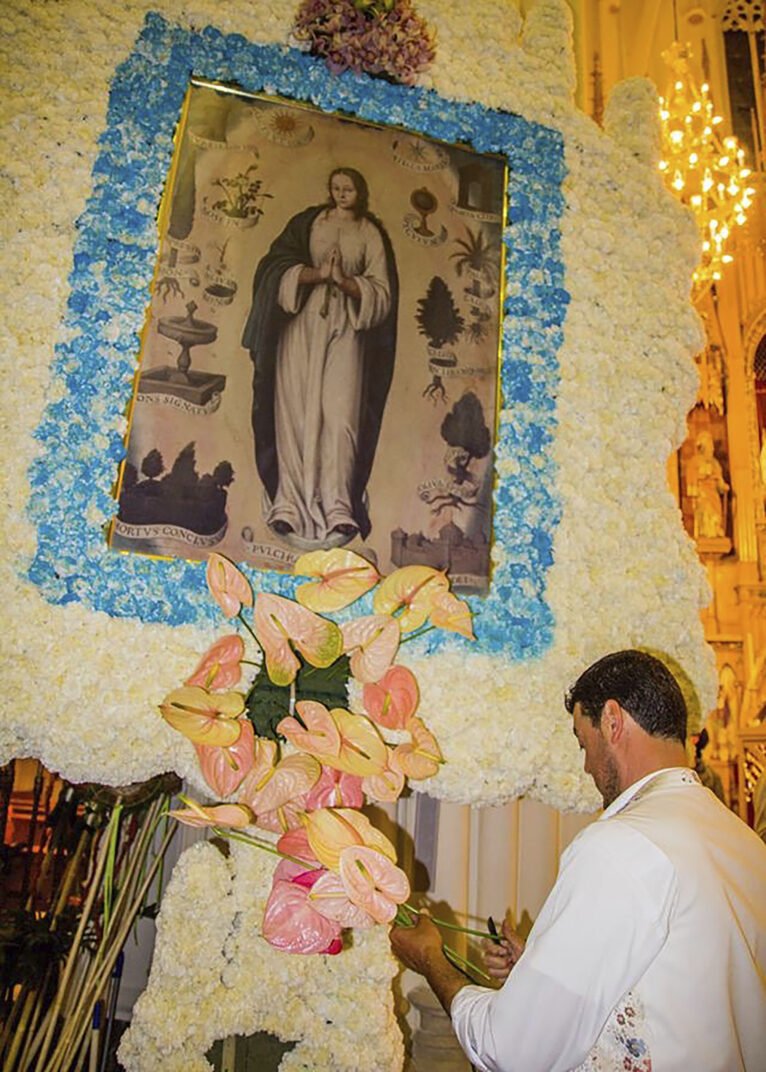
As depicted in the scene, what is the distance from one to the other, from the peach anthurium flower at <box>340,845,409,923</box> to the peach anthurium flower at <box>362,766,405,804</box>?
284 millimetres

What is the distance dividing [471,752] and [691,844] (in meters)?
0.80

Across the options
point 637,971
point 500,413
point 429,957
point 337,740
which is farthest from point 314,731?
point 500,413

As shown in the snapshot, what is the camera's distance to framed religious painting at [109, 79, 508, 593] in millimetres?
2457

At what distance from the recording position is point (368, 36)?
2848 millimetres

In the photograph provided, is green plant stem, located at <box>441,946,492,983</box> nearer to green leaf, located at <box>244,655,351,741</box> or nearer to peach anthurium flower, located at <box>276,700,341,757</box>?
peach anthurium flower, located at <box>276,700,341,757</box>

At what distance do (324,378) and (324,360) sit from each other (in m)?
0.06

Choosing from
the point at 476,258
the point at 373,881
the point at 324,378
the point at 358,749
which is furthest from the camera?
the point at 476,258

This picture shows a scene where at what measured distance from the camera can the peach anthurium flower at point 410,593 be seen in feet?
7.80

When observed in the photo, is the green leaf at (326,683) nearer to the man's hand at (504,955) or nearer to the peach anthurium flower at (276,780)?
the peach anthurium flower at (276,780)

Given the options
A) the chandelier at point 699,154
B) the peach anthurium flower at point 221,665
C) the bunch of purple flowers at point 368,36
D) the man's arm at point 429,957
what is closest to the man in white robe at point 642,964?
the man's arm at point 429,957

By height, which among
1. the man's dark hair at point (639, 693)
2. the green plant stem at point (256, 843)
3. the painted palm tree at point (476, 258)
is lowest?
the green plant stem at point (256, 843)

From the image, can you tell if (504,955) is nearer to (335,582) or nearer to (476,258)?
(335,582)

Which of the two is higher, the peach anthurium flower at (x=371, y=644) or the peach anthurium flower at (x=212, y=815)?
the peach anthurium flower at (x=371, y=644)

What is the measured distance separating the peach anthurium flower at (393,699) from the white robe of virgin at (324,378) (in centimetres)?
48
